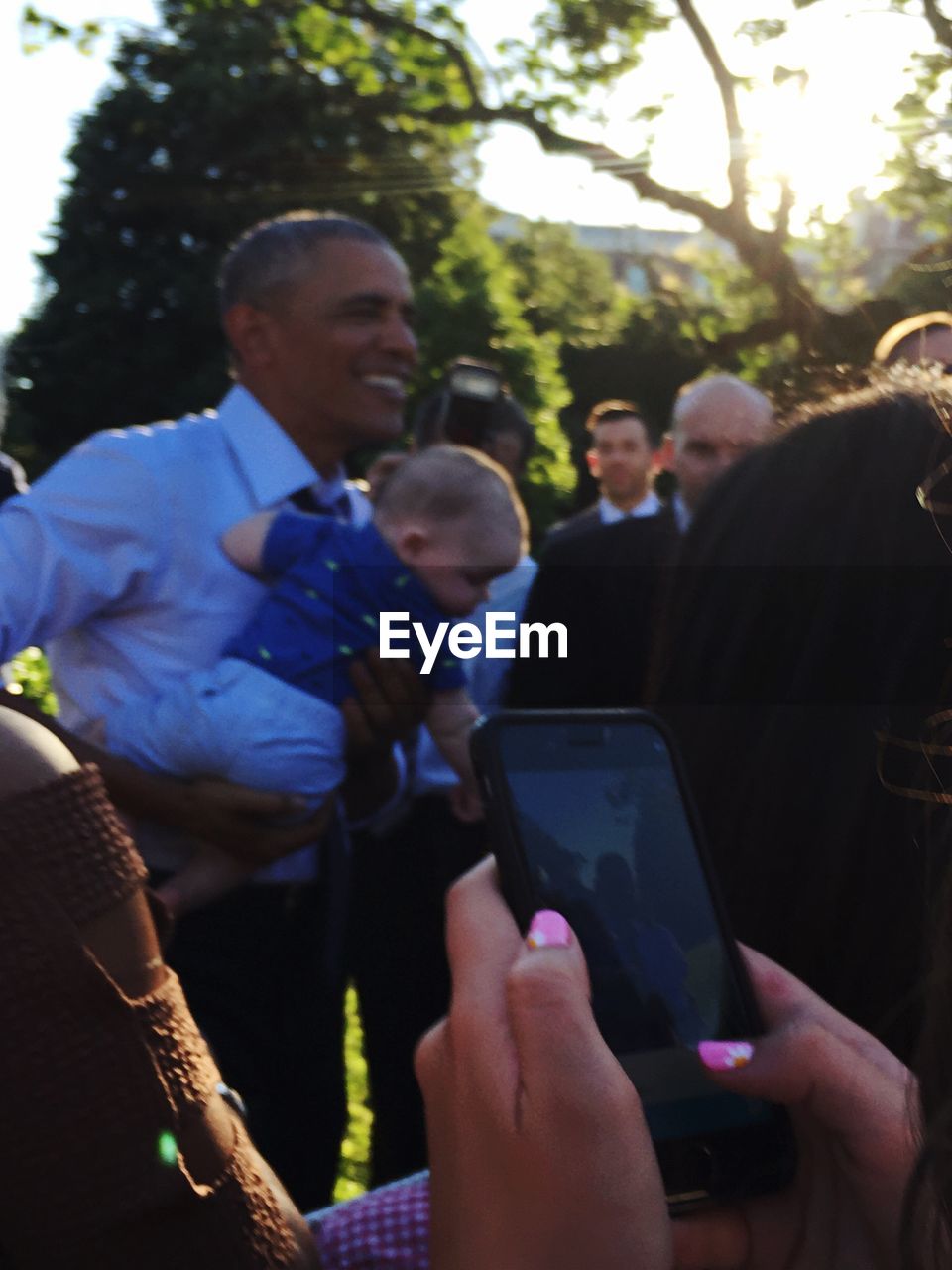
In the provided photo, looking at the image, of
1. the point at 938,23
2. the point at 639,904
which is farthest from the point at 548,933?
the point at 938,23

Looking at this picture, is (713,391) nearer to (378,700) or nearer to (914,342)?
(914,342)

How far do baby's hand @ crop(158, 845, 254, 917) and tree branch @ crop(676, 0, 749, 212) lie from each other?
11704 mm

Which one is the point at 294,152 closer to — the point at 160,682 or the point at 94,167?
the point at 94,167

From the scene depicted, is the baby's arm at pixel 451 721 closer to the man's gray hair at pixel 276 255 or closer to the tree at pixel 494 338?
the man's gray hair at pixel 276 255

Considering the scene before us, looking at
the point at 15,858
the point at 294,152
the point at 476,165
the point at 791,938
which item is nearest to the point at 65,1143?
the point at 15,858

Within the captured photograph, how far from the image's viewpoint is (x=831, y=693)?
117 centimetres

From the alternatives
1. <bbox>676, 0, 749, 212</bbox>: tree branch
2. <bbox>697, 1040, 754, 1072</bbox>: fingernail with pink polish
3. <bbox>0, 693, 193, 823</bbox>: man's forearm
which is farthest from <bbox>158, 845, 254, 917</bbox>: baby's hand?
<bbox>676, 0, 749, 212</bbox>: tree branch

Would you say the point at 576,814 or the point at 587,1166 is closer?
the point at 587,1166

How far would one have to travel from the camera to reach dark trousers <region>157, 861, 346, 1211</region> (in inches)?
102

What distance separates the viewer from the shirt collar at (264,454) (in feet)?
9.36

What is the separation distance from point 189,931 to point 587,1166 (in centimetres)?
186

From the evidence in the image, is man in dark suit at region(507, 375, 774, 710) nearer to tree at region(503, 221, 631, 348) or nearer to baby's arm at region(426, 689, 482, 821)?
baby's arm at region(426, 689, 482, 821)

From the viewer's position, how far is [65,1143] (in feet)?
3.52

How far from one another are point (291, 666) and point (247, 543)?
248 millimetres
